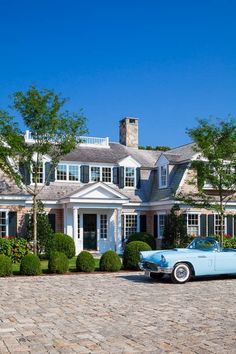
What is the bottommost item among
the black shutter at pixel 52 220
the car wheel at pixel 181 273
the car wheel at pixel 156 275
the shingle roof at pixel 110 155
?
the car wheel at pixel 156 275

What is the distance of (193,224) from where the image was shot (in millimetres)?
28828

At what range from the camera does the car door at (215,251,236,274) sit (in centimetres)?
1538

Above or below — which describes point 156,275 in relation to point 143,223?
below

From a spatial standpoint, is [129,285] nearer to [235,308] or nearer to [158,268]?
[158,268]

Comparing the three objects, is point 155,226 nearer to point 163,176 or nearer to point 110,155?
point 163,176

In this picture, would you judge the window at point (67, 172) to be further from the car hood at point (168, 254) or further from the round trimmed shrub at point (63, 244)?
the car hood at point (168, 254)

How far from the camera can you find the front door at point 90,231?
28703 mm

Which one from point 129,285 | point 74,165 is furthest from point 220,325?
point 74,165

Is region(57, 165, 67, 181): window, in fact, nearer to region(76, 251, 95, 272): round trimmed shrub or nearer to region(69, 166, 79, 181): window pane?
region(69, 166, 79, 181): window pane

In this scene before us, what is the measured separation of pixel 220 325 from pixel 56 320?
303cm

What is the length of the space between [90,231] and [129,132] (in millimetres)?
9163

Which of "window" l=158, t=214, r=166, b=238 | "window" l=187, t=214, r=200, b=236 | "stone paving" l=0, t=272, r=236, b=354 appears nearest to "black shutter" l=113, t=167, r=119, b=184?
"window" l=158, t=214, r=166, b=238

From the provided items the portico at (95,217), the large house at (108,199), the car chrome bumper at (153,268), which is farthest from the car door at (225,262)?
the portico at (95,217)

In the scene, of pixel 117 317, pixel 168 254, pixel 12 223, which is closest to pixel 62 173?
pixel 12 223
